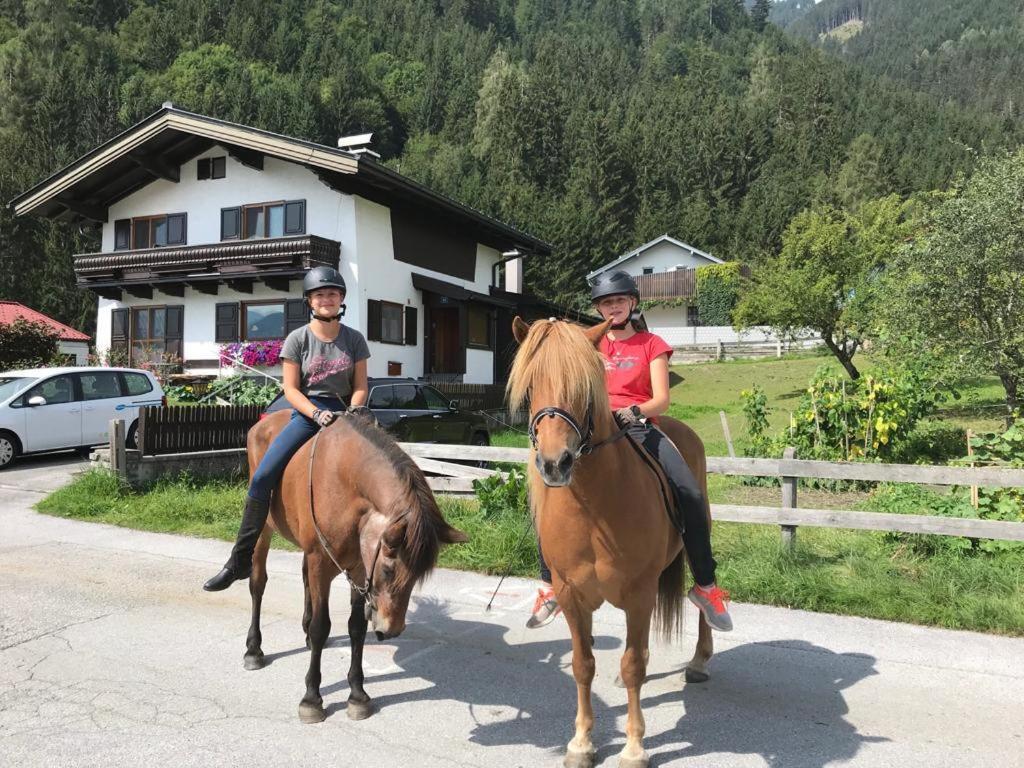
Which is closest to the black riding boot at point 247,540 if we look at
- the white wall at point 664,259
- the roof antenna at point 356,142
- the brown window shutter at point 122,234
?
the roof antenna at point 356,142

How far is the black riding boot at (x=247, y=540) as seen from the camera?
4.58 meters

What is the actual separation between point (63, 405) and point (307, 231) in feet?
31.9

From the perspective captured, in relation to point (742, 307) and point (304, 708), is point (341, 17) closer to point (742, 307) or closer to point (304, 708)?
point (742, 307)

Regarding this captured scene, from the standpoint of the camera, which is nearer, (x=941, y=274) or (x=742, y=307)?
(x=941, y=274)

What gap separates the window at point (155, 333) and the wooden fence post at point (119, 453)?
13.6 metres

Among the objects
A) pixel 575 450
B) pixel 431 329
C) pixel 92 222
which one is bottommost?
pixel 575 450

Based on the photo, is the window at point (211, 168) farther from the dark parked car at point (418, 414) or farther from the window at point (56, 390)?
the dark parked car at point (418, 414)

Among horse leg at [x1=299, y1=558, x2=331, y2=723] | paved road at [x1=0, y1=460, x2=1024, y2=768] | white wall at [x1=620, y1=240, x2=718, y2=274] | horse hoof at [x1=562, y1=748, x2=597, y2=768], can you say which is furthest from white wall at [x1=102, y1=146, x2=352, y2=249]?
white wall at [x1=620, y1=240, x2=718, y2=274]

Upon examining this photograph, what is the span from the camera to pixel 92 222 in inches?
1004

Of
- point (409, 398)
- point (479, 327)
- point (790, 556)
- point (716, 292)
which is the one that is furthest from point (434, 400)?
point (716, 292)

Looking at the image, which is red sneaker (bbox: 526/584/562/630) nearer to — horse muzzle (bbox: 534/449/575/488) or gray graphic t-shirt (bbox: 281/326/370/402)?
horse muzzle (bbox: 534/449/575/488)

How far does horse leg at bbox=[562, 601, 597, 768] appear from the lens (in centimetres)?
338

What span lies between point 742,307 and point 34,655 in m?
29.8

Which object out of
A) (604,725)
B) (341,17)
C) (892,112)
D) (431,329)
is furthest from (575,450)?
(341,17)
